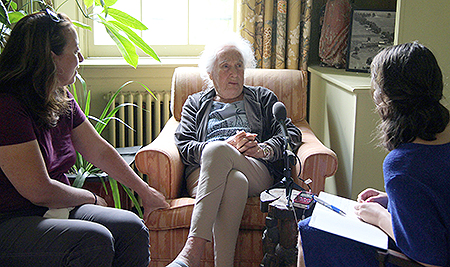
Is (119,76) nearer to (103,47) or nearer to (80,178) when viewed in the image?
(103,47)

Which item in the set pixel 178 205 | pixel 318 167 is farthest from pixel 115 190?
pixel 318 167

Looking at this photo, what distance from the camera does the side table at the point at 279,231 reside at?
1.58 metres

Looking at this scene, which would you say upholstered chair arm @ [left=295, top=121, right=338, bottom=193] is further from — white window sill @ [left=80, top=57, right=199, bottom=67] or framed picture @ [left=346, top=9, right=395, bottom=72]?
white window sill @ [left=80, top=57, right=199, bottom=67]

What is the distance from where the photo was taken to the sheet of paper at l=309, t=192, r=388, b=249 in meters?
1.23

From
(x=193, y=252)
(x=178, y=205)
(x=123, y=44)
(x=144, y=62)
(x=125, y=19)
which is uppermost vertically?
(x=125, y=19)

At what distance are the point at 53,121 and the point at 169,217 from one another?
679 mm

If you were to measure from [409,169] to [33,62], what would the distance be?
1.14 meters

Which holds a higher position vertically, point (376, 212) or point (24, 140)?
point (24, 140)

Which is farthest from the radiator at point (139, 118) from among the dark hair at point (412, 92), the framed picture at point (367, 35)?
the dark hair at point (412, 92)

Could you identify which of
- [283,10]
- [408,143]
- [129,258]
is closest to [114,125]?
[283,10]

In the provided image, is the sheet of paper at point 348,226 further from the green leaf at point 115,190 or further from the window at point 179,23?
the window at point 179,23

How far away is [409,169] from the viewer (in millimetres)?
1107

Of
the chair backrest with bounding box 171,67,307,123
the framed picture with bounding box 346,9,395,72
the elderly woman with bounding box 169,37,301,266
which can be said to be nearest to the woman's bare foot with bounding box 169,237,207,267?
the elderly woman with bounding box 169,37,301,266

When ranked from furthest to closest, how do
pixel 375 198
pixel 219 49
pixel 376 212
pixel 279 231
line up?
pixel 219 49, pixel 279 231, pixel 375 198, pixel 376 212
